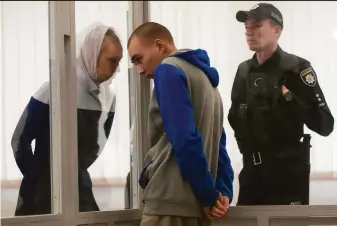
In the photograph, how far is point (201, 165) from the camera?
1.87m

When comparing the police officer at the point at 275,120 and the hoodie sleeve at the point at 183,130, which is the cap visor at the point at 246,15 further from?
the hoodie sleeve at the point at 183,130

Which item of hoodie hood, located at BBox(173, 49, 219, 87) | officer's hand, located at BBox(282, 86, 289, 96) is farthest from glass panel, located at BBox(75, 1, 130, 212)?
officer's hand, located at BBox(282, 86, 289, 96)

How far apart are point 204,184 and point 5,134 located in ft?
2.46

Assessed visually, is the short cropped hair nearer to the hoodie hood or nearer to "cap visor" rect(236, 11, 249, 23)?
the hoodie hood

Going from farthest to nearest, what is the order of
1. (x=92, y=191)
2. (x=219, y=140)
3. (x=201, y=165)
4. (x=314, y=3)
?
(x=314, y=3), (x=92, y=191), (x=219, y=140), (x=201, y=165)

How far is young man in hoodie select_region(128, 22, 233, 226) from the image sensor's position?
1.88m

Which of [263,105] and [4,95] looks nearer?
[4,95]

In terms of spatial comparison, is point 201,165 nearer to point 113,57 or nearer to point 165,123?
point 165,123

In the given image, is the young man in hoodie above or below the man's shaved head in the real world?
below

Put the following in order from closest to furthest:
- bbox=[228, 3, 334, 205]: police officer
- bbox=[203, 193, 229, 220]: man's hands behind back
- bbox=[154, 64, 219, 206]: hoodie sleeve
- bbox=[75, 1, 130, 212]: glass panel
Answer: bbox=[154, 64, 219, 206]: hoodie sleeve
bbox=[203, 193, 229, 220]: man's hands behind back
bbox=[75, 1, 130, 212]: glass panel
bbox=[228, 3, 334, 205]: police officer

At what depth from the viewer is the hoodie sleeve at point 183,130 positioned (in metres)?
1.86

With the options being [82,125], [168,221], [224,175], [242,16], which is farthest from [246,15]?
[168,221]

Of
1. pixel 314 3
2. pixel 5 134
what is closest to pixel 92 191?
pixel 5 134

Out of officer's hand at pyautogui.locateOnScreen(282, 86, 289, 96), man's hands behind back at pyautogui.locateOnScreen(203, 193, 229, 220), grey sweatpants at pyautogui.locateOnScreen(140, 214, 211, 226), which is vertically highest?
officer's hand at pyautogui.locateOnScreen(282, 86, 289, 96)
